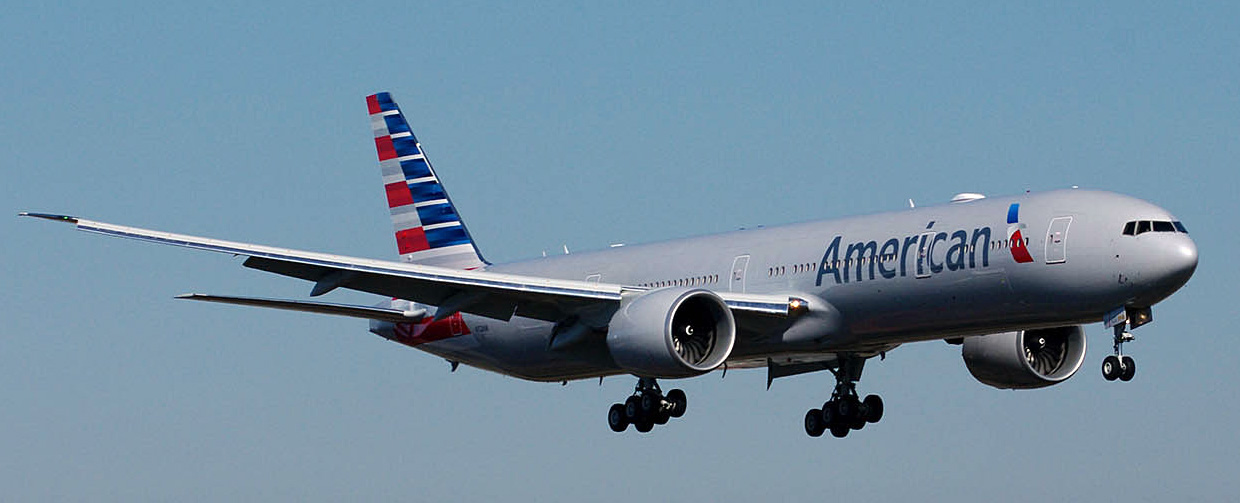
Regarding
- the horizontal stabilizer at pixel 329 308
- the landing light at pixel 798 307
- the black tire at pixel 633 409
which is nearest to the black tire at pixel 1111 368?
the landing light at pixel 798 307

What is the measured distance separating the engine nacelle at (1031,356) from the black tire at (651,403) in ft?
26.4

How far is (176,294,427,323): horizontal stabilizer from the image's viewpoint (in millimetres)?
45809

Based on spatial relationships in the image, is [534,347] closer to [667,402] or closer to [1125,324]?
[667,402]

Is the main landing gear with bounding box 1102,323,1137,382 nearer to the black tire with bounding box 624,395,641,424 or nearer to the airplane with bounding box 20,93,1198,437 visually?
the airplane with bounding box 20,93,1198,437

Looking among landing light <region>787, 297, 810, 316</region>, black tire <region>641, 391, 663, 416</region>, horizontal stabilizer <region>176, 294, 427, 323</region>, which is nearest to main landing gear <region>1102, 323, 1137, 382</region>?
landing light <region>787, 297, 810, 316</region>

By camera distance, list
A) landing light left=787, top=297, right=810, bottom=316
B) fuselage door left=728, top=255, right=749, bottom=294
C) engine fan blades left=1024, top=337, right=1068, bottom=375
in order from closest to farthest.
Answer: landing light left=787, top=297, right=810, bottom=316
fuselage door left=728, top=255, right=749, bottom=294
engine fan blades left=1024, top=337, right=1068, bottom=375

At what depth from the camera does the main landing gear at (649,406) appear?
49.8 m

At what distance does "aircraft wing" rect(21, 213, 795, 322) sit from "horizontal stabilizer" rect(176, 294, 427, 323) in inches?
70.8

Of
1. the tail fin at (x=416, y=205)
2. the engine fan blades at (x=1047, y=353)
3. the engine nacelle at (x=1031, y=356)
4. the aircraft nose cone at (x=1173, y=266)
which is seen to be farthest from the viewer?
the tail fin at (x=416, y=205)

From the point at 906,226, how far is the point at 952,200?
1.83 metres

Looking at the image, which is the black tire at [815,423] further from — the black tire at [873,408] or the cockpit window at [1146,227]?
the cockpit window at [1146,227]

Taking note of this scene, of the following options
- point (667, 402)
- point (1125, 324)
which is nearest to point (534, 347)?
point (667, 402)

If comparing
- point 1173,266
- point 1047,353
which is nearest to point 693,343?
point 1047,353

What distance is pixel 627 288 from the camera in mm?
46219
